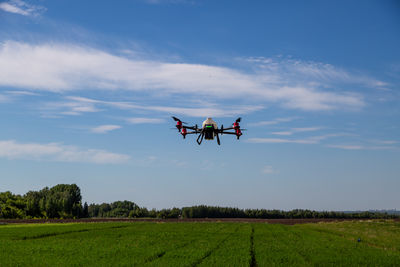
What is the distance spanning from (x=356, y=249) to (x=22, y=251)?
32.4m

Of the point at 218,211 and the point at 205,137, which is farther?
the point at 218,211

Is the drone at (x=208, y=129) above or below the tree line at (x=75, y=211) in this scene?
above

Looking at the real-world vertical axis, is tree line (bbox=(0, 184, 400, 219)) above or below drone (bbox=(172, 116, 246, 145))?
below

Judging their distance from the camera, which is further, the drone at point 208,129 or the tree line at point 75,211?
the tree line at point 75,211

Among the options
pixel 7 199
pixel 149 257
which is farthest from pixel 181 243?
pixel 7 199

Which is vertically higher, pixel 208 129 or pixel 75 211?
pixel 208 129

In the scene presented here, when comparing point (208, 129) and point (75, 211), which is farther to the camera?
point (75, 211)

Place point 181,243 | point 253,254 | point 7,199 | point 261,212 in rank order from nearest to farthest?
point 253,254, point 181,243, point 7,199, point 261,212

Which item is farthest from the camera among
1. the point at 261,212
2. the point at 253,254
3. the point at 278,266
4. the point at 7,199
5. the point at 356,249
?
the point at 261,212

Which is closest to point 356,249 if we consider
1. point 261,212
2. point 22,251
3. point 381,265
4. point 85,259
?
point 381,265

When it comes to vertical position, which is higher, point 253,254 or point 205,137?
point 205,137

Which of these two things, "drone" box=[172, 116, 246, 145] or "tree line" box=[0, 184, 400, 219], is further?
"tree line" box=[0, 184, 400, 219]

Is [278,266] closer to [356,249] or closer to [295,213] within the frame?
[356,249]

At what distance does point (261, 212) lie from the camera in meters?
180
